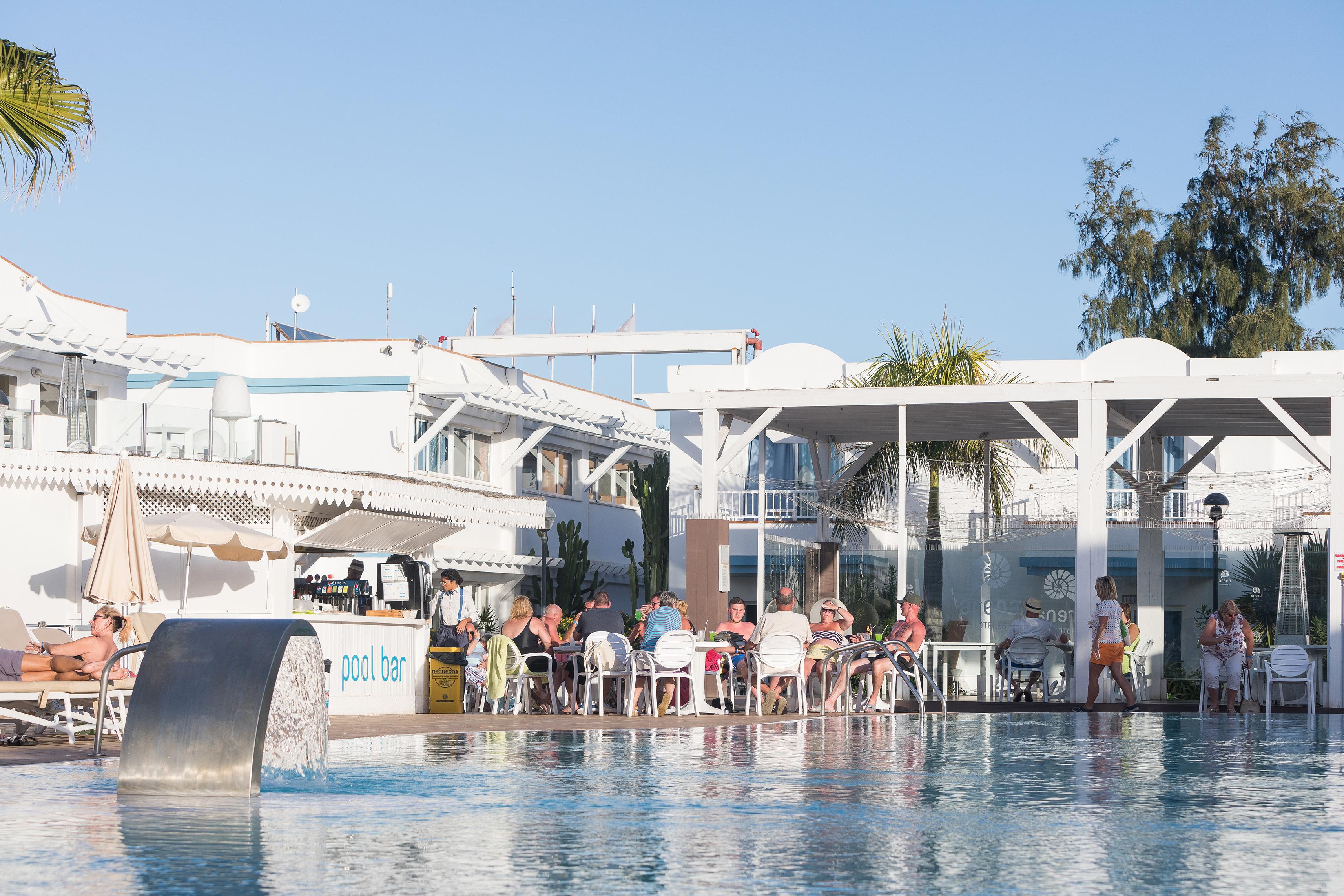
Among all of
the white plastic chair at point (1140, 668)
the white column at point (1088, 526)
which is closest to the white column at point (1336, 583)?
the white plastic chair at point (1140, 668)

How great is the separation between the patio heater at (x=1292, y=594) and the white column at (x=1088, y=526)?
2.22 m

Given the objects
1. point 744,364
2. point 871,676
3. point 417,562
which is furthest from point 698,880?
point 417,562

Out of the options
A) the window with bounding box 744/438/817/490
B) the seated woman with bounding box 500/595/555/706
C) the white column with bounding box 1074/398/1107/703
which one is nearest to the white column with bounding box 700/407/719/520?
the seated woman with bounding box 500/595/555/706

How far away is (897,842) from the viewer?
19.5ft

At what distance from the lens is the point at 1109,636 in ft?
55.6

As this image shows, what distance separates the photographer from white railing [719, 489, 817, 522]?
72.8ft

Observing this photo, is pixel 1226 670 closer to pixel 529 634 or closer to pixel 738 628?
pixel 738 628

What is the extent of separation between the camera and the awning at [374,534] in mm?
24812

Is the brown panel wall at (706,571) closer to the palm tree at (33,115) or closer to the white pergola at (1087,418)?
the white pergola at (1087,418)

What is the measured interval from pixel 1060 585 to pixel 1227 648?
7.38 feet

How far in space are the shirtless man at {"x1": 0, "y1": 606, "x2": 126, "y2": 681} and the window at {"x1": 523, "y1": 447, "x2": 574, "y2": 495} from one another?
23.2 metres

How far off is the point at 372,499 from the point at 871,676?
393 inches

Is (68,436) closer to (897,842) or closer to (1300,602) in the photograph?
(1300,602)

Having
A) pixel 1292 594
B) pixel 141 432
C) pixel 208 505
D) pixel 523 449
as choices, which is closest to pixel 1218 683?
pixel 1292 594
